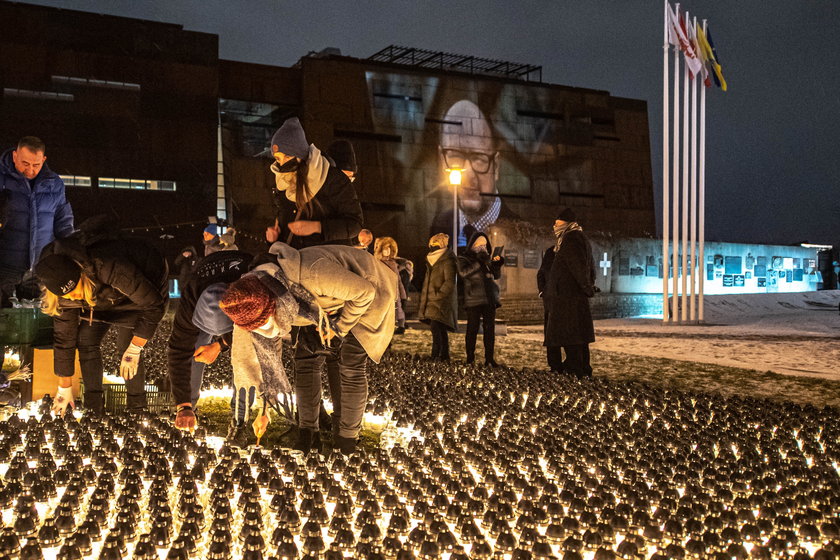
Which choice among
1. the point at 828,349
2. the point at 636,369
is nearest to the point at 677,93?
the point at 828,349

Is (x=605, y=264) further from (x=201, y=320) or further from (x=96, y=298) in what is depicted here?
(x=201, y=320)

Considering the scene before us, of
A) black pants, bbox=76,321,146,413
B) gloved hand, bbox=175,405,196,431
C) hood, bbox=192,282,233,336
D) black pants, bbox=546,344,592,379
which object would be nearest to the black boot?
gloved hand, bbox=175,405,196,431

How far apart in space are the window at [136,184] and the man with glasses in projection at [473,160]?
1065cm

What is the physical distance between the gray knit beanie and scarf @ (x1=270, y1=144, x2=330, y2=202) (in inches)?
2.2

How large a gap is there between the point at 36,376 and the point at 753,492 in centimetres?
507

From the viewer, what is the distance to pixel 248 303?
310cm

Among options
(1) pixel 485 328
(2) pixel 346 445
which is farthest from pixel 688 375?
(2) pixel 346 445

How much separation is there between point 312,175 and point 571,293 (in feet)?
12.4

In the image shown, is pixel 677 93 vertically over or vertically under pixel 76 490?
over

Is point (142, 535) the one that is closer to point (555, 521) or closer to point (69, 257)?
point (555, 521)

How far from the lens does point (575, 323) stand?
23.8ft

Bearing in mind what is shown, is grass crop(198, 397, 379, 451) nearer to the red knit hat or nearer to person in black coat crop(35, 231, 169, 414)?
person in black coat crop(35, 231, 169, 414)

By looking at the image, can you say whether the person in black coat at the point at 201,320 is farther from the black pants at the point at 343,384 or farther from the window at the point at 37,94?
the window at the point at 37,94

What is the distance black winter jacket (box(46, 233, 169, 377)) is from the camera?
15.0 ft
